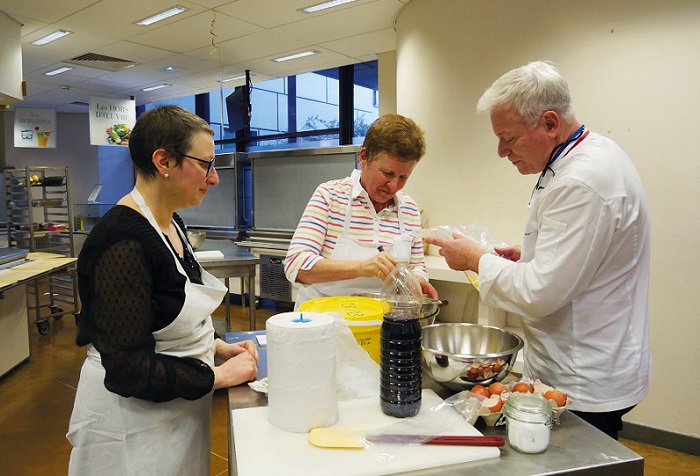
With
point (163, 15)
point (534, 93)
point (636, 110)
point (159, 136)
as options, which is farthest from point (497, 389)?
point (163, 15)

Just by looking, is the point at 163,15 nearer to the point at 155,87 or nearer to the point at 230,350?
the point at 155,87

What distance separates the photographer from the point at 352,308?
4.66 ft

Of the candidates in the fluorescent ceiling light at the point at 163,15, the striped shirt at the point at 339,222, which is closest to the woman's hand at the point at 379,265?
the striped shirt at the point at 339,222

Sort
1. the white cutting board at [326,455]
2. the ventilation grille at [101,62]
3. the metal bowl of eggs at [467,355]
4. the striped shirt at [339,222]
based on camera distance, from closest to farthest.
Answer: the white cutting board at [326,455], the metal bowl of eggs at [467,355], the striped shirt at [339,222], the ventilation grille at [101,62]

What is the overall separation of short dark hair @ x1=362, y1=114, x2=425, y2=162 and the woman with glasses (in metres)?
0.71

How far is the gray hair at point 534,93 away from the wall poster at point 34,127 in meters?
8.40

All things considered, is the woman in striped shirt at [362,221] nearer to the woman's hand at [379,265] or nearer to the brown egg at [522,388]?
the woman's hand at [379,265]

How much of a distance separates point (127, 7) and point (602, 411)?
4.74m

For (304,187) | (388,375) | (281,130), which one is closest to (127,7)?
(304,187)

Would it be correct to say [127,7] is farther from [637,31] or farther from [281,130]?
[637,31]

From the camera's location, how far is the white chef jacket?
1.30 m

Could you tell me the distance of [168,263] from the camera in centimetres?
126

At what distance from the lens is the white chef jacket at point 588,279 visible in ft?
4.27

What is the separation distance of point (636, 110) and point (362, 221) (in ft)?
6.82
